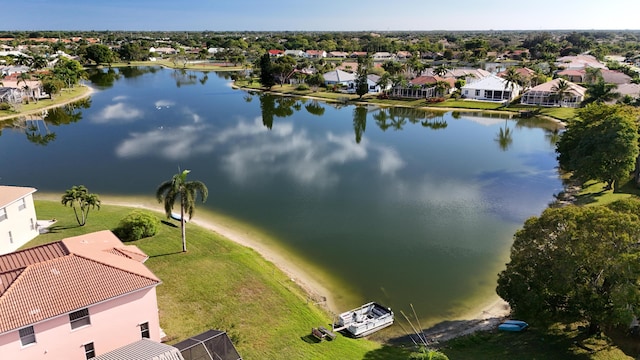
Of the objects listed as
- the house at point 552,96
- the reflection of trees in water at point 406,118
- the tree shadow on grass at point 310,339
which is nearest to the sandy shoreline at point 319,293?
the tree shadow on grass at point 310,339

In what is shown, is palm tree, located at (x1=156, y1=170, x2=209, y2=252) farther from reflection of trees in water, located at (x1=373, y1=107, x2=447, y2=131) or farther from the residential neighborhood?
reflection of trees in water, located at (x1=373, y1=107, x2=447, y2=131)

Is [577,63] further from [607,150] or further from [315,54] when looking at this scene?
[607,150]

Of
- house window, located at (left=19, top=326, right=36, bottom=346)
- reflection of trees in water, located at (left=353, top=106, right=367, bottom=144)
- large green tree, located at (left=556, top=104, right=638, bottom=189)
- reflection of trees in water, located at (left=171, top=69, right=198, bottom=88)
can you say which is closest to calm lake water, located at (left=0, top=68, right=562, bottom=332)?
reflection of trees in water, located at (left=353, top=106, right=367, bottom=144)

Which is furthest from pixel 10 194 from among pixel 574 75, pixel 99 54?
pixel 99 54

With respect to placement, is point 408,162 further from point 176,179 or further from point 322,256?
point 176,179

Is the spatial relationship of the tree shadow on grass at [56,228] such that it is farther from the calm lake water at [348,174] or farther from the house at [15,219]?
the calm lake water at [348,174]
